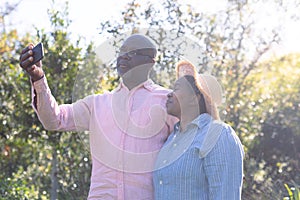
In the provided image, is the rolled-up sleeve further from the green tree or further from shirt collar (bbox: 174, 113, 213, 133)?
the green tree

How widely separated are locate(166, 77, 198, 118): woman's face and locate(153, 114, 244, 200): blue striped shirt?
0.08 m

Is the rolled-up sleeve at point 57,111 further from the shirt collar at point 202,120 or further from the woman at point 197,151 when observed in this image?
the shirt collar at point 202,120

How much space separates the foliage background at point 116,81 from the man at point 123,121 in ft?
7.57

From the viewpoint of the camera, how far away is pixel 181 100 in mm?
3156

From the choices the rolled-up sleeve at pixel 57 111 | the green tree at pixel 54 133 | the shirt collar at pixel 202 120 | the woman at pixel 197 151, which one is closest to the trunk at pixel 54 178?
the green tree at pixel 54 133

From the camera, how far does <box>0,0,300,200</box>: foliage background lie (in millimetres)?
6898

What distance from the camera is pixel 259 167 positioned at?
8383 mm

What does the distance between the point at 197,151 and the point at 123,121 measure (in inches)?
16.6

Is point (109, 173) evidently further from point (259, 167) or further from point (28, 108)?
point (259, 167)


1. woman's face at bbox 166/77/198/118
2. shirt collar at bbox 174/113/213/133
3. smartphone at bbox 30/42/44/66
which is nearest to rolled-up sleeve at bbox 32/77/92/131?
smartphone at bbox 30/42/44/66

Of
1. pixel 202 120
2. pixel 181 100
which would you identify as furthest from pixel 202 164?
pixel 181 100

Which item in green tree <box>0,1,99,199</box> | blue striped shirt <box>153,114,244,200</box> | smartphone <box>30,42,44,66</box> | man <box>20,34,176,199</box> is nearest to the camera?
blue striped shirt <box>153,114,244,200</box>

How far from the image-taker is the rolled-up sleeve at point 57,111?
3.26 metres

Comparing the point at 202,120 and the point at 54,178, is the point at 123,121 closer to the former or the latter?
the point at 202,120
